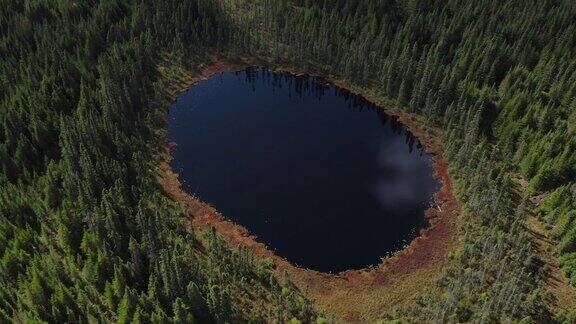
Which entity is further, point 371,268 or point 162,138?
point 162,138

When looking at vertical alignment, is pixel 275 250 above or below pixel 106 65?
below

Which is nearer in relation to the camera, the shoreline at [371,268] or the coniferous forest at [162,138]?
the coniferous forest at [162,138]

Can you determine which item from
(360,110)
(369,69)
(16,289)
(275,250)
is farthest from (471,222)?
(16,289)

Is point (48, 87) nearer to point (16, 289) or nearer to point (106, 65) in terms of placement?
point (106, 65)

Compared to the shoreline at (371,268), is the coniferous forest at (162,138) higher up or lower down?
higher up

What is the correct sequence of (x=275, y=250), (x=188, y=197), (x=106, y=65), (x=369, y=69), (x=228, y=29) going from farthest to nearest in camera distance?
(x=228, y=29) → (x=369, y=69) → (x=106, y=65) → (x=188, y=197) → (x=275, y=250)
